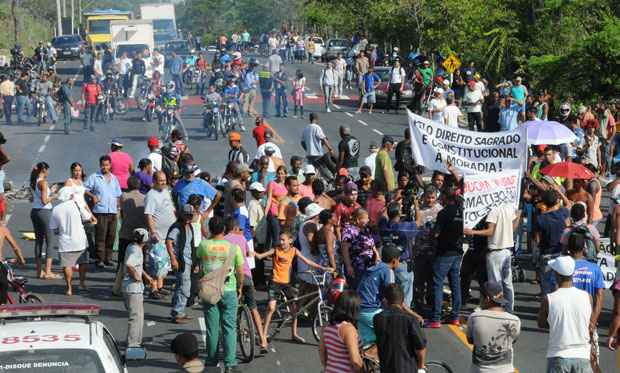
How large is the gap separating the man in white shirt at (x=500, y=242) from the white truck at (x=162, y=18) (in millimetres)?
62337

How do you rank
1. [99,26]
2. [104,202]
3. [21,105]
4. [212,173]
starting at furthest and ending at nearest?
[99,26] < [21,105] < [212,173] < [104,202]

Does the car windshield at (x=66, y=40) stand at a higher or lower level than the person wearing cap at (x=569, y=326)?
lower

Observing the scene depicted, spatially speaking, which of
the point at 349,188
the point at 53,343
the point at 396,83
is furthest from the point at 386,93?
the point at 53,343

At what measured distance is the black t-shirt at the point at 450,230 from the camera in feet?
49.5

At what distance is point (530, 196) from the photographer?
18.4 m

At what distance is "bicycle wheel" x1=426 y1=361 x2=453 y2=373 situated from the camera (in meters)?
11.8

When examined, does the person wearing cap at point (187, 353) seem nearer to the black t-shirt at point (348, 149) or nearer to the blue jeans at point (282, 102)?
the black t-shirt at point (348, 149)

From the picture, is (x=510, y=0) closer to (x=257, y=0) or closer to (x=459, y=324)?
(x=459, y=324)

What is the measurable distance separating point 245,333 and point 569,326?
4434 mm

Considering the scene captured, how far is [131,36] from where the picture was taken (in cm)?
5822

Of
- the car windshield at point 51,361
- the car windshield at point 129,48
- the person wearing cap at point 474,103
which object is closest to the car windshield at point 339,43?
the car windshield at point 129,48

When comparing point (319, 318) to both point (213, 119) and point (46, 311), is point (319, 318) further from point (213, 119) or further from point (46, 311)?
point (213, 119)

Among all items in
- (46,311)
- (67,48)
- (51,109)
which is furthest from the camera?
(67,48)

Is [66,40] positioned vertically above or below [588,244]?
below
